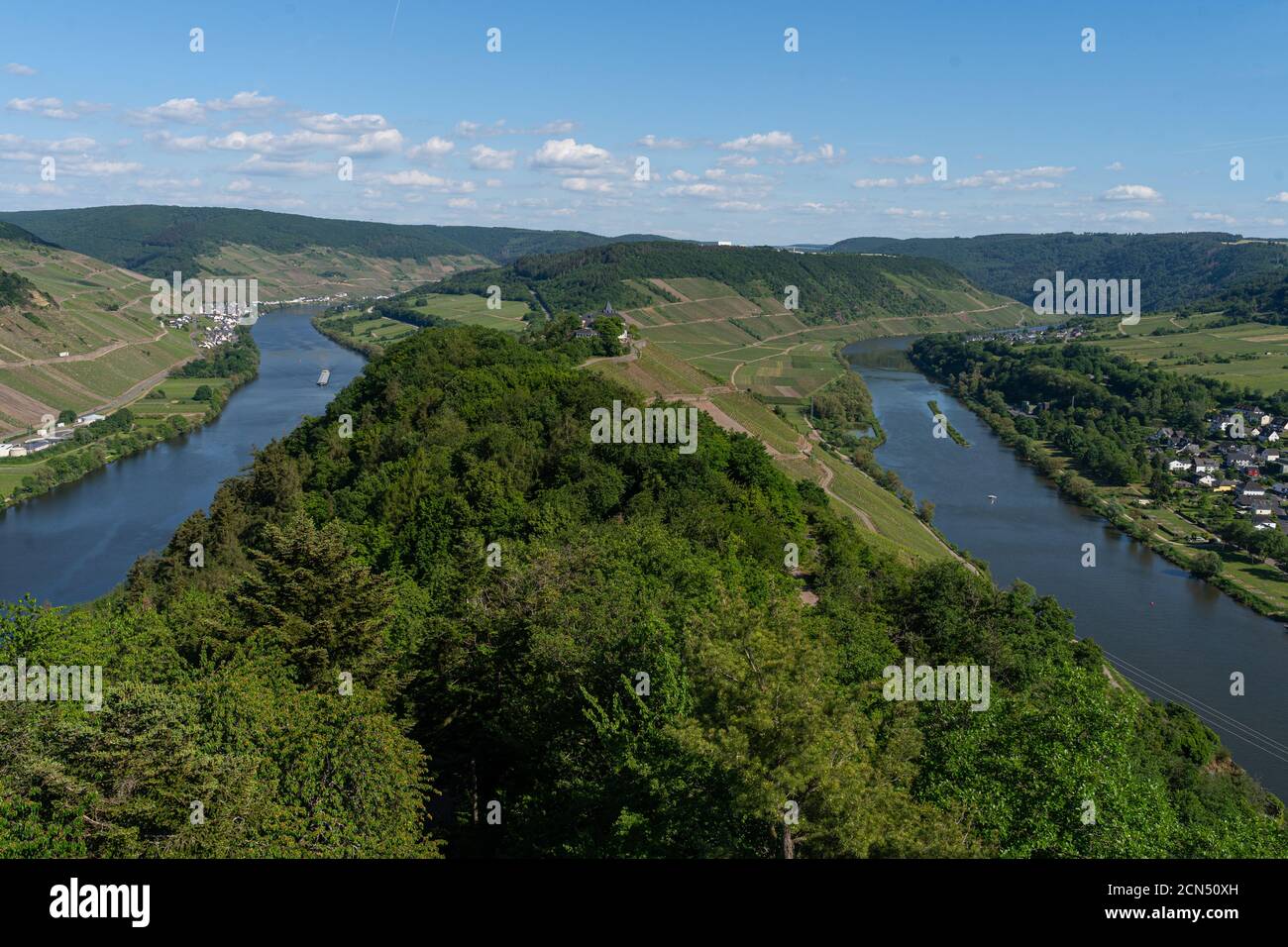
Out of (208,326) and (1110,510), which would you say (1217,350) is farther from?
(208,326)

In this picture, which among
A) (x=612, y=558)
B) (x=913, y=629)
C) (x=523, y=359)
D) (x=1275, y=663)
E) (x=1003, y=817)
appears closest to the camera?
(x=1003, y=817)

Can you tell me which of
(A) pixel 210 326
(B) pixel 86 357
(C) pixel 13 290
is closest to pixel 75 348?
(B) pixel 86 357

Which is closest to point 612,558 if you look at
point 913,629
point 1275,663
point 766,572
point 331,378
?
point 766,572

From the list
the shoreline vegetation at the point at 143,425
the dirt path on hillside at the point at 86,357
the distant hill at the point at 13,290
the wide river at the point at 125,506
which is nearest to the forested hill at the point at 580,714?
the wide river at the point at 125,506

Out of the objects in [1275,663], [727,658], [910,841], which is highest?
[727,658]

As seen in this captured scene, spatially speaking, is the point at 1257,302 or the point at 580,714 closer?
the point at 580,714

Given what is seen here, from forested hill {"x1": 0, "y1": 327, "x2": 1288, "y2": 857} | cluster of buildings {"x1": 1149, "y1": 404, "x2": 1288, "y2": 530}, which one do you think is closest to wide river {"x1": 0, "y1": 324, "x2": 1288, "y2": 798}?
forested hill {"x1": 0, "y1": 327, "x2": 1288, "y2": 857}

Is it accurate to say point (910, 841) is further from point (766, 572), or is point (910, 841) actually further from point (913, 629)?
point (913, 629)
